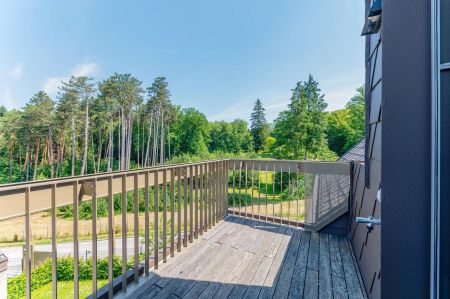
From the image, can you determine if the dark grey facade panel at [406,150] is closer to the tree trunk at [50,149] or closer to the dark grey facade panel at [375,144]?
the dark grey facade panel at [375,144]

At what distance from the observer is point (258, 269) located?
2305mm

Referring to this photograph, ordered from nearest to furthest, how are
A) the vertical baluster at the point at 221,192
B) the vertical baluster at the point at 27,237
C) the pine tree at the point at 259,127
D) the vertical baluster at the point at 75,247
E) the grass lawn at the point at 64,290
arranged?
the vertical baluster at the point at 27,237, the vertical baluster at the point at 75,247, the vertical baluster at the point at 221,192, the grass lawn at the point at 64,290, the pine tree at the point at 259,127

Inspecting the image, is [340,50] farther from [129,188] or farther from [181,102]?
[181,102]

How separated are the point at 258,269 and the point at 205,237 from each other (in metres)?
0.96

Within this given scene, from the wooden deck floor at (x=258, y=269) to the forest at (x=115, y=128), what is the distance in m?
16.7

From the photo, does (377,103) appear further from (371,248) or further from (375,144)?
(371,248)

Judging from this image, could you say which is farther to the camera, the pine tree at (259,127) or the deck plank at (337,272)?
the pine tree at (259,127)

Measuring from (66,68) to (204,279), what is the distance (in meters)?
33.2

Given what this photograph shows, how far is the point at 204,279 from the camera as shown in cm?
212

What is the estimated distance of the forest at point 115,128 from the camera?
63.0 ft

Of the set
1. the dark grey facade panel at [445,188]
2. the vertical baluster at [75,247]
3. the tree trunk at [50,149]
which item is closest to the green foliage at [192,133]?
the tree trunk at [50,149]

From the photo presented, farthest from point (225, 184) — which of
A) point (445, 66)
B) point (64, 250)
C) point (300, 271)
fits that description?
point (64, 250)

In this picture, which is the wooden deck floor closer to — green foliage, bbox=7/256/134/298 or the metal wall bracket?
the metal wall bracket

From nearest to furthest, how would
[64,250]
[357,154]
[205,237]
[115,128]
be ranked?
[205,237] < [357,154] < [64,250] < [115,128]
